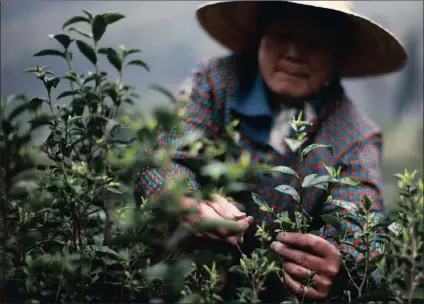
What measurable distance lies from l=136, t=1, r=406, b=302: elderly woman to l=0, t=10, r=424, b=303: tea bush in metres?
0.73

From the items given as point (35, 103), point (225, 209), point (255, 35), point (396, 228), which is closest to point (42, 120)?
point (35, 103)

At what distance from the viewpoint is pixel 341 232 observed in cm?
84

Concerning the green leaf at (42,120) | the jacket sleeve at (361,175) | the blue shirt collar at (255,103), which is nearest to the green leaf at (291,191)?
the green leaf at (42,120)

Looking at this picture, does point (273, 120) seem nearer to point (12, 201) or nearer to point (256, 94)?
point (256, 94)

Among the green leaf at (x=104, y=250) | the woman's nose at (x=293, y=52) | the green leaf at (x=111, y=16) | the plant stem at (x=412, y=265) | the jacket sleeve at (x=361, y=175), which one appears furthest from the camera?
the woman's nose at (x=293, y=52)

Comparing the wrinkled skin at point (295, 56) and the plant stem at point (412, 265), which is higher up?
the wrinkled skin at point (295, 56)

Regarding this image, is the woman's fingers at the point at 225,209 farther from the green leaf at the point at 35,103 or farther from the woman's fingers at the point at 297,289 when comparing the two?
the green leaf at the point at 35,103

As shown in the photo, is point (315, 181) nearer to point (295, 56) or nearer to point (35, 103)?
point (35, 103)

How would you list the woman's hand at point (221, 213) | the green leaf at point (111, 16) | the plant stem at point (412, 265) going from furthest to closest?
the green leaf at point (111, 16)
the woman's hand at point (221, 213)
the plant stem at point (412, 265)

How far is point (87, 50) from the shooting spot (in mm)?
1015

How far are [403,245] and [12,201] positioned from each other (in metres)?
0.66

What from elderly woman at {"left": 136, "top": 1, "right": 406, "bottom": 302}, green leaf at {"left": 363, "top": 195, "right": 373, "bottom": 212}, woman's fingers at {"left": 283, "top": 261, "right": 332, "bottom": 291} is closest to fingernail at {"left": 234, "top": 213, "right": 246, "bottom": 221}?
woman's fingers at {"left": 283, "top": 261, "right": 332, "bottom": 291}

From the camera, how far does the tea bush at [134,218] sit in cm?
71

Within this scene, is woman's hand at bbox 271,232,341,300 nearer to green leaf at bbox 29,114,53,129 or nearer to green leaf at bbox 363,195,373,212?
green leaf at bbox 363,195,373,212
